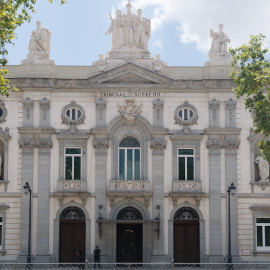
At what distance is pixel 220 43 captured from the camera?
4612cm

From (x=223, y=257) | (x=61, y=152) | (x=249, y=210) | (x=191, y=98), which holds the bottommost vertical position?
(x=223, y=257)

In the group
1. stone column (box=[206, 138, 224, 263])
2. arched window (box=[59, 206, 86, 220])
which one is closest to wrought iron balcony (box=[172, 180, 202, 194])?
stone column (box=[206, 138, 224, 263])

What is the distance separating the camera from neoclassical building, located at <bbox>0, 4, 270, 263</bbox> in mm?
43594

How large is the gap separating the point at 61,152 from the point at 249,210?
13453 mm

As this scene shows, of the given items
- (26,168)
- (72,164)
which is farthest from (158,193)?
(26,168)

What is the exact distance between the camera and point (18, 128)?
44.2 meters

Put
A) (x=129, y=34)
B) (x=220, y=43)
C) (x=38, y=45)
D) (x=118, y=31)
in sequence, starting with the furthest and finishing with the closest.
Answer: (x=118, y=31) → (x=129, y=34) → (x=220, y=43) → (x=38, y=45)

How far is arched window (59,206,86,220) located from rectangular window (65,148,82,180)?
6.95ft

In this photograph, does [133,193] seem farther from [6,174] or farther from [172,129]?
[6,174]

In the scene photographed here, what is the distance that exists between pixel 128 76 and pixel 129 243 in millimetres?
11575

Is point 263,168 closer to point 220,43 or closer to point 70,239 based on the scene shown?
point 220,43

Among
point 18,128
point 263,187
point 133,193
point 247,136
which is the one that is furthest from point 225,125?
point 18,128

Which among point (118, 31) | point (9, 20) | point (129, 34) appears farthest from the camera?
point (118, 31)

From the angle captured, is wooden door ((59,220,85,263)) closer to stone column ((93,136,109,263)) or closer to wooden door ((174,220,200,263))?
stone column ((93,136,109,263))
